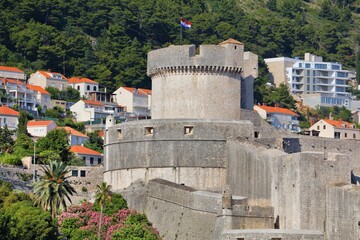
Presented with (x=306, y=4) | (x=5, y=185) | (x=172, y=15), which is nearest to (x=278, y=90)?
(x=172, y=15)

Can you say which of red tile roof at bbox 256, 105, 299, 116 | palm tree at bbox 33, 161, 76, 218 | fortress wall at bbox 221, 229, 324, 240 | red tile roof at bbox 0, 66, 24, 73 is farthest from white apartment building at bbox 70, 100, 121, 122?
fortress wall at bbox 221, 229, 324, 240

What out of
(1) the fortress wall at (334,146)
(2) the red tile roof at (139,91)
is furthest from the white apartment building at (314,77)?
(1) the fortress wall at (334,146)

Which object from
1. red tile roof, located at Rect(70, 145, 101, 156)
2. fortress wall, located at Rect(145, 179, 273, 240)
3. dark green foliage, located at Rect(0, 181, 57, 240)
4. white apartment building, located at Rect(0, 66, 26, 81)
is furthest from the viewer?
white apartment building, located at Rect(0, 66, 26, 81)

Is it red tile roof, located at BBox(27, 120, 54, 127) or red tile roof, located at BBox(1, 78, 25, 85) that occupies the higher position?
red tile roof, located at BBox(1, 78, 25, 85)

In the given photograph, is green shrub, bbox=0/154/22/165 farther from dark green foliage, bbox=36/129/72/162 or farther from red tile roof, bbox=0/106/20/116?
red tile roof, bbox=0/106/20/116

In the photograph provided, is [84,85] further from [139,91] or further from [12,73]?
[12,73]

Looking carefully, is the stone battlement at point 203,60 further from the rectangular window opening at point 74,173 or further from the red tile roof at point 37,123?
the red tile roof at point 37,123

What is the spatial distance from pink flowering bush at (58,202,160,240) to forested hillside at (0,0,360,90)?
67.2 m

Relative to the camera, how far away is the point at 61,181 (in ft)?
220

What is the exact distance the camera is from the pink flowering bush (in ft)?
219

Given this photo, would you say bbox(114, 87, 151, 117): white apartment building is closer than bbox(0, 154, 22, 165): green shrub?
No

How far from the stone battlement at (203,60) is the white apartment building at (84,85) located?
5817 cm

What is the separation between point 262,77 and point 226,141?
7874 cm

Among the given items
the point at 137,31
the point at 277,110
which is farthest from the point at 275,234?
the point at 137,31
